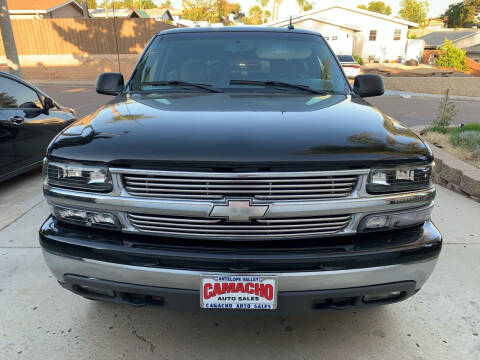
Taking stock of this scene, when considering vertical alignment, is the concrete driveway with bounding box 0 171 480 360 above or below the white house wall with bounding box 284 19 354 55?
below

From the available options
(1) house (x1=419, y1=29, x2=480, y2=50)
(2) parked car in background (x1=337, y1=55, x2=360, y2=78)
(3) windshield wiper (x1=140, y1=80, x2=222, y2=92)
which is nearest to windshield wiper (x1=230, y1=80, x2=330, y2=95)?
(3) windshield wiper (x1=140, y1=80, x2=222, y2=92)

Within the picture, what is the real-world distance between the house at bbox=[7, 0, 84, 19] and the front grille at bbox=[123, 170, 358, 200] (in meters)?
30.1

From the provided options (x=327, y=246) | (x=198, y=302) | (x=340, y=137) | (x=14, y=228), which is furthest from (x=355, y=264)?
(x=14, y=228)

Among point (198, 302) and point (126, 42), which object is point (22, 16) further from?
point (198, 302)

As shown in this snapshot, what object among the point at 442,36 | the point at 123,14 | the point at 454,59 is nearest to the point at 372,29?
the point at 454,59

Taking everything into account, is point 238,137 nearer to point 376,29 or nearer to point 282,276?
point 282,276

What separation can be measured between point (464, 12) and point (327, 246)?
79.6 m

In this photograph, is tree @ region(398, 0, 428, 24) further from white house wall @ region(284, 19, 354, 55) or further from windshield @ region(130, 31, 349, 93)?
windshield @ region(130, 31, 349, 93)

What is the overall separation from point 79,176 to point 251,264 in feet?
3.02

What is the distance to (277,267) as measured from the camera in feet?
5.64

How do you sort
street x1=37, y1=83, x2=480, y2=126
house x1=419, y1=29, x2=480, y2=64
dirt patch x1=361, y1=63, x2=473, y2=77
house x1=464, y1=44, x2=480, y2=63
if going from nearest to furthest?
street x1=37, y1=83, x2=480, y2=126
dirt patch x1=361, y1=63, x2=473, y2=77
house x1=464, y1=44, x2=480, y2=63
house x1=419, y1=29, x2=480, y2=64

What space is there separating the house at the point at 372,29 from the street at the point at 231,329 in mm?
38186

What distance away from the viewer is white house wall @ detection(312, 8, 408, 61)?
37.5 m

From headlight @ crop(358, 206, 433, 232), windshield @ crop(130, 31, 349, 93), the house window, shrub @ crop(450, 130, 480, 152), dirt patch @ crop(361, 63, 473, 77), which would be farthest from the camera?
the house window
